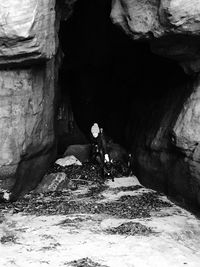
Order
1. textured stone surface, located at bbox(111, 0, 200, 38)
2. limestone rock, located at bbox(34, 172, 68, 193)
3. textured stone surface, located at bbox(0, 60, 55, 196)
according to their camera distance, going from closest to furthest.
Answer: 1. textured stone surface, located at bbox(111, 0, 200, 38)
2. textured stone surface, located at bbox(0, 60, 55, 196)
3. limestone rock, located at bbox(34, 172, 68, 193)

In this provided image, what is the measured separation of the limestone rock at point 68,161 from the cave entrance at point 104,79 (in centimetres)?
144

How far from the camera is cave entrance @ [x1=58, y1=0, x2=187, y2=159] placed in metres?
11.5

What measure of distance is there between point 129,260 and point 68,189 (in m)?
4.00

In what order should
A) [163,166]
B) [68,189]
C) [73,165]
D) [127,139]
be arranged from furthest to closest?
[127,139], [73,165], [68,189], [163,166]

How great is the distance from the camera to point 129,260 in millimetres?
6344

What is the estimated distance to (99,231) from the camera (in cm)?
748

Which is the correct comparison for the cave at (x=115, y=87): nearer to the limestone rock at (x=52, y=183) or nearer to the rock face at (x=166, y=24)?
the rock face at (x=166, y=24)

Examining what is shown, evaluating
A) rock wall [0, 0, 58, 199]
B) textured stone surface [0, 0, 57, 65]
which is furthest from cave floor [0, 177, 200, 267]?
textured stone surface [0, 0, 57, 65]

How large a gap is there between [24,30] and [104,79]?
743 cm

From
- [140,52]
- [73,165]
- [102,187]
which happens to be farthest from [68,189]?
[140,52]

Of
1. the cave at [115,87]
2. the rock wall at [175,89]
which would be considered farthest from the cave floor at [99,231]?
the cave at [115,87]

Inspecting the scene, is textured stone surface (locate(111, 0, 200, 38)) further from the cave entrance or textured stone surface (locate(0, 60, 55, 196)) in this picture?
the cave entrance

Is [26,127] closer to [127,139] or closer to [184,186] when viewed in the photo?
[184,186]

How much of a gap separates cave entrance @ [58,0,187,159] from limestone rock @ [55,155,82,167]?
4.71 feet
